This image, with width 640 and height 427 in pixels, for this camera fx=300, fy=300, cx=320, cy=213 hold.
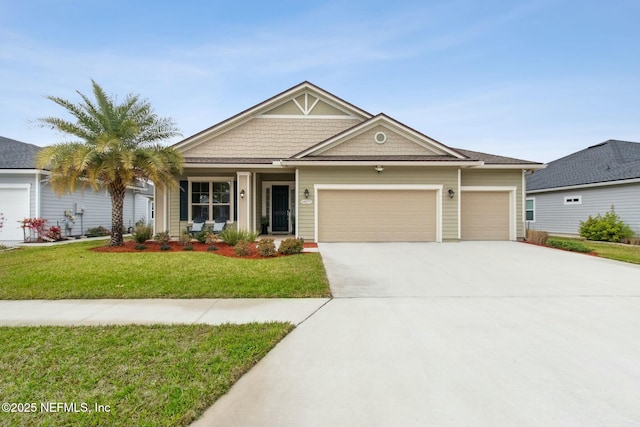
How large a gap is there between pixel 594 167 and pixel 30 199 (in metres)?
29.3

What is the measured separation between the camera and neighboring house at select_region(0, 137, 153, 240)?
13383 mm

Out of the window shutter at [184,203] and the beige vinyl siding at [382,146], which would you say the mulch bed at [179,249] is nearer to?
the window shutter at [184,203]

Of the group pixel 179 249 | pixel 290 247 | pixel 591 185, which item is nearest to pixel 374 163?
pixel 290 247

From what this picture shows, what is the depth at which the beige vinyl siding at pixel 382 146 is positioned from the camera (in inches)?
494

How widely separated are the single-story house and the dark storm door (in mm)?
50

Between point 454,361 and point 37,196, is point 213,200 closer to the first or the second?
point 37,196

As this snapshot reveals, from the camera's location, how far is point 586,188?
54.4 ft

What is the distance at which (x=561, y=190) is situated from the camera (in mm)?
17953

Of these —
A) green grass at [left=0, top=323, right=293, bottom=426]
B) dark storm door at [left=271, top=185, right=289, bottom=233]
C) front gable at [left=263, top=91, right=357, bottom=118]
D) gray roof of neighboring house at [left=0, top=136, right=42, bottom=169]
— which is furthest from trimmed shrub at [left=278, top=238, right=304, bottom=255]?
gray roof of neighboring house at [left=0, top=136, right=42, bottom=169]

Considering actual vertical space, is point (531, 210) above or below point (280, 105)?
below

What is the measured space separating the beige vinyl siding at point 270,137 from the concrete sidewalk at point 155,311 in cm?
1021

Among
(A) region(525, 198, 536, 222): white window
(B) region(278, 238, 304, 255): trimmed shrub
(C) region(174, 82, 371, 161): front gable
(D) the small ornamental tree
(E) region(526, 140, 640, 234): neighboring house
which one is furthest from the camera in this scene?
(A) region(525, 198, 536, 222): white window

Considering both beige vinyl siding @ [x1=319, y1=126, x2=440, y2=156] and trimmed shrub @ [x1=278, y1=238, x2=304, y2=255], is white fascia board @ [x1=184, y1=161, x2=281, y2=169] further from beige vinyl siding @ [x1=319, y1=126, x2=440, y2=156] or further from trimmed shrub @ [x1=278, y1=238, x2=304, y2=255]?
trimmed shrub @ [x1=278, y1=238, x2=304, y2=255]

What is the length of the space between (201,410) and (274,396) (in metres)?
0.59
